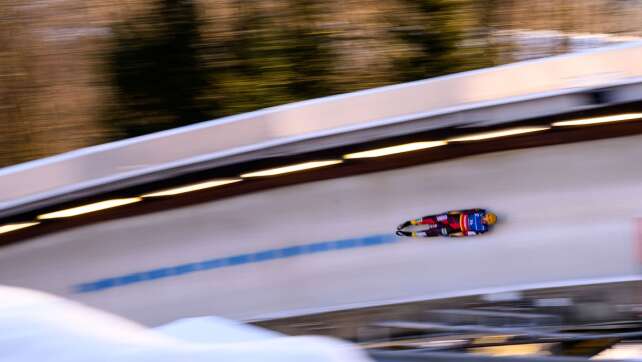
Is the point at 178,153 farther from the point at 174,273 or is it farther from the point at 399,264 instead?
the point at 399,264

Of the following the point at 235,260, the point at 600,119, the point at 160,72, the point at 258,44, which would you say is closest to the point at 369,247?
the point at 235,260

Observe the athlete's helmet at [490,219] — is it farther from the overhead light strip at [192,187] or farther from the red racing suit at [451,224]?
the overhead light strip at [192,187]

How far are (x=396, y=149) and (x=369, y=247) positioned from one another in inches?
30.7

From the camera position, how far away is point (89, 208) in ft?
15.7

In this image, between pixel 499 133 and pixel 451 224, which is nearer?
pixel 499 133

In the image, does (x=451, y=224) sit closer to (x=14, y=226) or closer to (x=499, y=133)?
(x=499, y=133)

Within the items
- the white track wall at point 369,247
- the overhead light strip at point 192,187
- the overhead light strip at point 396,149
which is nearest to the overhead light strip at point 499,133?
the overhead light strip at point 396,149

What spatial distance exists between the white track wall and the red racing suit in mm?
55

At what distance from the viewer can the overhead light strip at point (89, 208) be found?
15.2 ft

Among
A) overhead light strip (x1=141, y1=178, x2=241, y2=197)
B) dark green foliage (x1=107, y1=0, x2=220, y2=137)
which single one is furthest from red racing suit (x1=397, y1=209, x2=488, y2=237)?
dark green foliage (x1=107, y1=0, x2=220, y2=137)

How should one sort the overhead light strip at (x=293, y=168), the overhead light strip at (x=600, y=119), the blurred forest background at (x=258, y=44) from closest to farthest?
1. the overhead light strip at (x=600, y=119)
2. the overhead light strip at (x=293, y=168)
3. the blurred forest background at (x=258, y=44)

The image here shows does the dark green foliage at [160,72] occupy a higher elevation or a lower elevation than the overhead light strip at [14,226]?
higher

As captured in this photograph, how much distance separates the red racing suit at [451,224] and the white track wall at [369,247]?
0.06 meters

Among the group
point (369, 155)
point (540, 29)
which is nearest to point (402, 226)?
point (369, 155)
